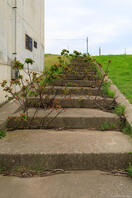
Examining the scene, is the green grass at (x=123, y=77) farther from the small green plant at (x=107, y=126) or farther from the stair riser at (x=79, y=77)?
the small green plant at (x=107, y=126)

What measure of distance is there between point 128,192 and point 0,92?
7.06 feet

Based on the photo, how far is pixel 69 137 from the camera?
1840 millimetres

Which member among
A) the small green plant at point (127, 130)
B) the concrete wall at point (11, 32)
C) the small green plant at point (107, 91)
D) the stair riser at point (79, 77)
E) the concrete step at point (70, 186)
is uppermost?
the concrete wall at point (11, 32)

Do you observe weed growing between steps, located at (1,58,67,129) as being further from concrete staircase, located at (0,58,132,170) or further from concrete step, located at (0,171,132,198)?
concrete step, located at (0,171,132,198)

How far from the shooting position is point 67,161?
1.48m

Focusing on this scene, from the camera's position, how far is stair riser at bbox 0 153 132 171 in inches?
57.2

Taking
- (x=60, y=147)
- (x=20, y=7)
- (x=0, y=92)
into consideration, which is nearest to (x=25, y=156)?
(x=60, y=147)

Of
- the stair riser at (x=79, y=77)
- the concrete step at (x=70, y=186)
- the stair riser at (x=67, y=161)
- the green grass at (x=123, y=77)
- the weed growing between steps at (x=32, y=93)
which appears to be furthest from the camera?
the stair riser at (x=79, y=77)

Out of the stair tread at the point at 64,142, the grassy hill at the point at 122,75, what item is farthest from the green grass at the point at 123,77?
the stair tread at the point at 64,142

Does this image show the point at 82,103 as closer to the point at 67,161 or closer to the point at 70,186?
the point at 67,161

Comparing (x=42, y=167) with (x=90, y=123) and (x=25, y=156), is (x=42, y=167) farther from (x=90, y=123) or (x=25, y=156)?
(x=90, y=123)

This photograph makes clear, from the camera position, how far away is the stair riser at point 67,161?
1454 millimetres

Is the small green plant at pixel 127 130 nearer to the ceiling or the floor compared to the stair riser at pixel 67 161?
nearer to the ceiling

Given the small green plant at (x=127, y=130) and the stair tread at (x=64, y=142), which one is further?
the small green plant at (x=127, y=130)
